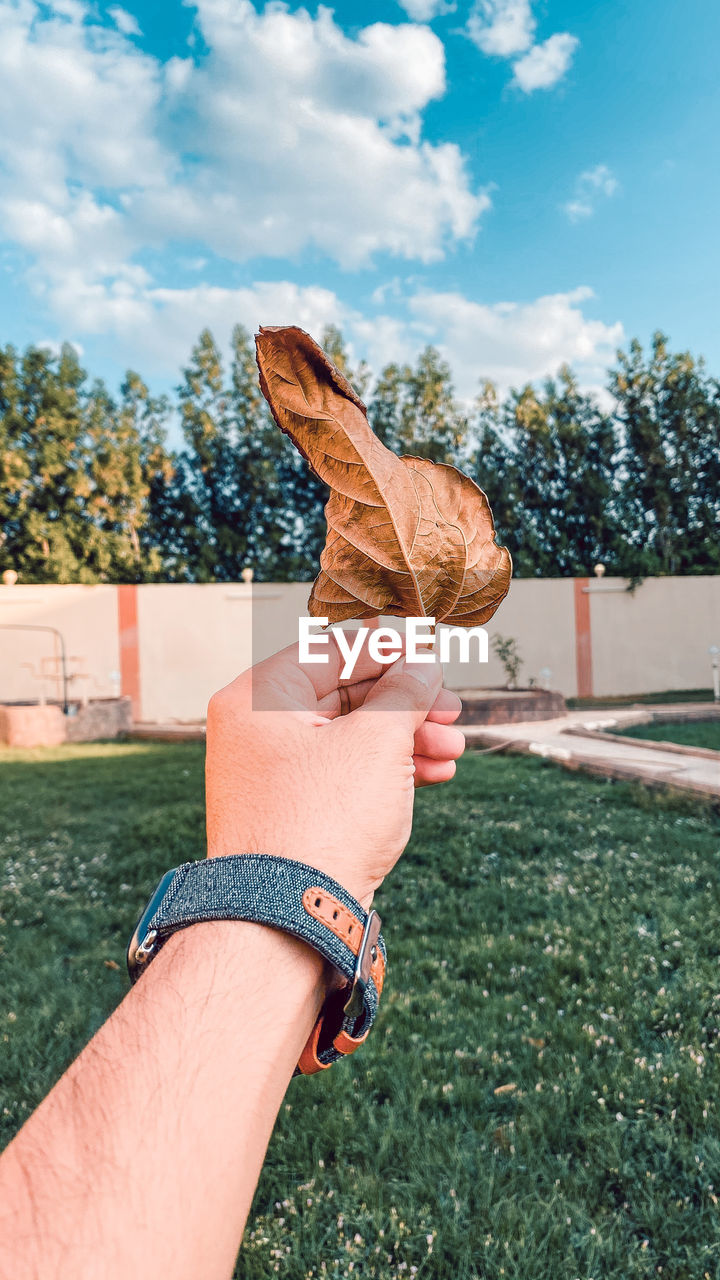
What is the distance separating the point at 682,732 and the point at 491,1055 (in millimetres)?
6836

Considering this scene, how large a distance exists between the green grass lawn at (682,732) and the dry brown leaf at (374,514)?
6614 millimetres

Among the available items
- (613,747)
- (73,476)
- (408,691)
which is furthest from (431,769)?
(73,476)

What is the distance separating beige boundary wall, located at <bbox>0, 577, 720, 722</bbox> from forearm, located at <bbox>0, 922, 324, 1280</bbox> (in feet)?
38.7

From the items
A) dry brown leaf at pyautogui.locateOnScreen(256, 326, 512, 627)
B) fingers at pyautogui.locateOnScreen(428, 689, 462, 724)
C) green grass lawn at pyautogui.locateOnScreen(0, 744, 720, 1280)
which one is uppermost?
dry brown leaf at pyautogui.locateOnScreen(256, 326, 512, 627)

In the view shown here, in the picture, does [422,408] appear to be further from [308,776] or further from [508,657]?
[308,776]

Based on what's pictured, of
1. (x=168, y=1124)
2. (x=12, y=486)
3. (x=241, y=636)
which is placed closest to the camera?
(x=168, y=1124)

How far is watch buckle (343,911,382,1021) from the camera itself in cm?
67

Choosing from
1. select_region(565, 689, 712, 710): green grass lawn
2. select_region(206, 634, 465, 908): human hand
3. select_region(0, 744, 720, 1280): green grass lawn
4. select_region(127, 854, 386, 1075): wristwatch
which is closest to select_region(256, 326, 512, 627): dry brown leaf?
select_region(206, 634, 465, 908): human hand

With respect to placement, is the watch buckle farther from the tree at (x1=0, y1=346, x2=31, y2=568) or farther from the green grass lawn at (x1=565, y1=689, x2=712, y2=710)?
the tree at (x1=0, y1=346, x2=31, y2=568)

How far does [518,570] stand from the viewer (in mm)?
15820

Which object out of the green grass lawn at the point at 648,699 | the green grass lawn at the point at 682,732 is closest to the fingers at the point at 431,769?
the green grass lawn at the point at 682,732

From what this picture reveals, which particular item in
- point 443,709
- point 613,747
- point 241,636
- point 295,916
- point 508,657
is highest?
point 241,636

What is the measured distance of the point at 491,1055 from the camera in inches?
85.4

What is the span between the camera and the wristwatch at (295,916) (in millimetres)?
618
